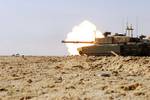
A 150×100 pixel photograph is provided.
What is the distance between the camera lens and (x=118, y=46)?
3541cm

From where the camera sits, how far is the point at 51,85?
17.7 meters

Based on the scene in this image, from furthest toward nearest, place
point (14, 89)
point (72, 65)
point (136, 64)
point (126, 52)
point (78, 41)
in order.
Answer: point (78, 41) < point (126, 52) < point (72, 65) < point (136, 64) < point (14, 89)

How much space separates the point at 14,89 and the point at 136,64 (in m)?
10.3

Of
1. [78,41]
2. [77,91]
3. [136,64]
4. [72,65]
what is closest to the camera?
[77,91]

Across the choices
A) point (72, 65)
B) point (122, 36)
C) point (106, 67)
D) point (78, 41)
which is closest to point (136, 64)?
point (106, 67)

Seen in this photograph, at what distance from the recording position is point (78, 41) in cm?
4141

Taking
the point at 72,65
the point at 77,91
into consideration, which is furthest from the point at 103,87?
the point at 72,65

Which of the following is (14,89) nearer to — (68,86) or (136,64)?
(68,86)

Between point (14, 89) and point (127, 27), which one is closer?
point (14, 89)

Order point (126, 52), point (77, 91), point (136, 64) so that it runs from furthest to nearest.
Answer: point (126, 52) → point (136, 64) → point (77, 91)

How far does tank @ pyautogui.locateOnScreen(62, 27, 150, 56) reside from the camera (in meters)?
35.5

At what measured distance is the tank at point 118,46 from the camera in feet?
116

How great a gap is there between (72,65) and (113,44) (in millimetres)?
8215

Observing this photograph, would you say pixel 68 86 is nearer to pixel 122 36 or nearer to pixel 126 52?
pixel 126 52
